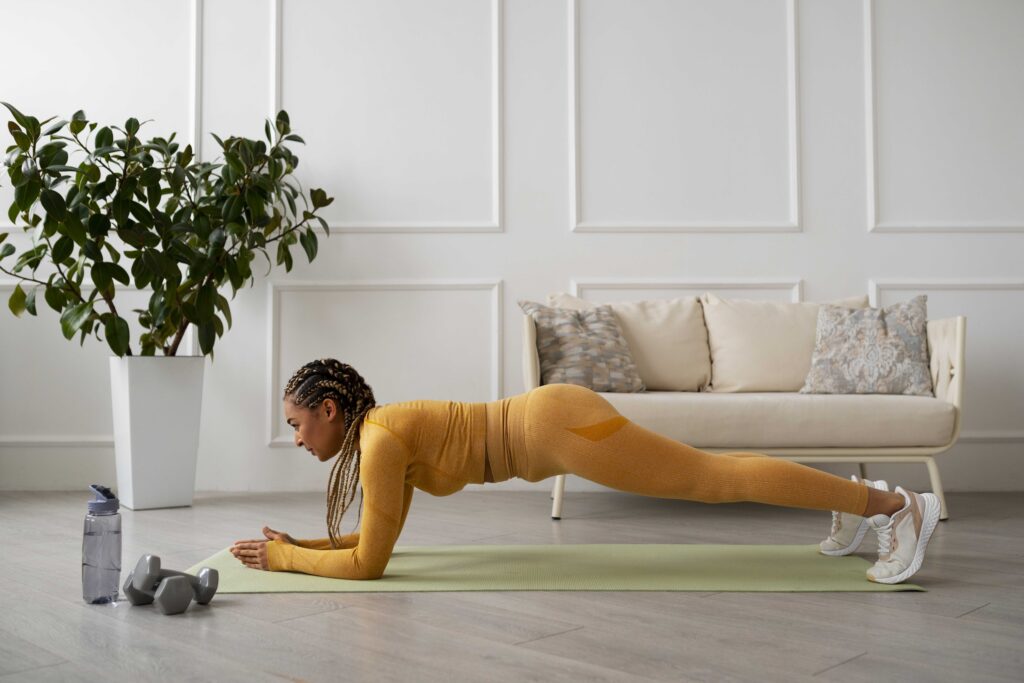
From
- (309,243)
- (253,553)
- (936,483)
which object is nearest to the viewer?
(253,553)

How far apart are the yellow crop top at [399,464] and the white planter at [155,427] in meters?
1.64

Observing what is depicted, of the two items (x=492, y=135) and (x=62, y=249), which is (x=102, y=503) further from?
(x=492, y=135)

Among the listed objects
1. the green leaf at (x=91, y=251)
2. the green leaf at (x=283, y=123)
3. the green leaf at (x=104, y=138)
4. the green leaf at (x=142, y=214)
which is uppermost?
the green leaf at (x=283, y=123)

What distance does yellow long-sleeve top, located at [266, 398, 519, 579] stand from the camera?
1927 millimetres

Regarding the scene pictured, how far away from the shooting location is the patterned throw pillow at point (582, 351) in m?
3.32

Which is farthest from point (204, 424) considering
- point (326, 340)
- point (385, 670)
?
point (385, 670)

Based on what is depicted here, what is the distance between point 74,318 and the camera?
132 inches

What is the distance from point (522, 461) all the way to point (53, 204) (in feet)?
7.11

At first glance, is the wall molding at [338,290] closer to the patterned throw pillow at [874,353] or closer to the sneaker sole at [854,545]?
the patterned throw pillow at [874,353]

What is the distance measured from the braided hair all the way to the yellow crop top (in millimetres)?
37

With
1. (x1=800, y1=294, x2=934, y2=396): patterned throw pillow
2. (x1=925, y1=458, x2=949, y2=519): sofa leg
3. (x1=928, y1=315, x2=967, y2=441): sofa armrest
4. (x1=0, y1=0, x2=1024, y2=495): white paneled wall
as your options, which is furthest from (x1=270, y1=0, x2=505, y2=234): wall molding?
(x1=925, y1=458, x2=949, y2=519): sofa leg

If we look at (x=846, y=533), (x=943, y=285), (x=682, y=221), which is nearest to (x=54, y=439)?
(x=682, y=221)

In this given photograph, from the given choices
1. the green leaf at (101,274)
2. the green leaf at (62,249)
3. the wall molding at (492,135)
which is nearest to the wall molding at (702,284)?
the wall molding at (492,135)

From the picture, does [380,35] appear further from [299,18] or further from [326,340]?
[326,340]
